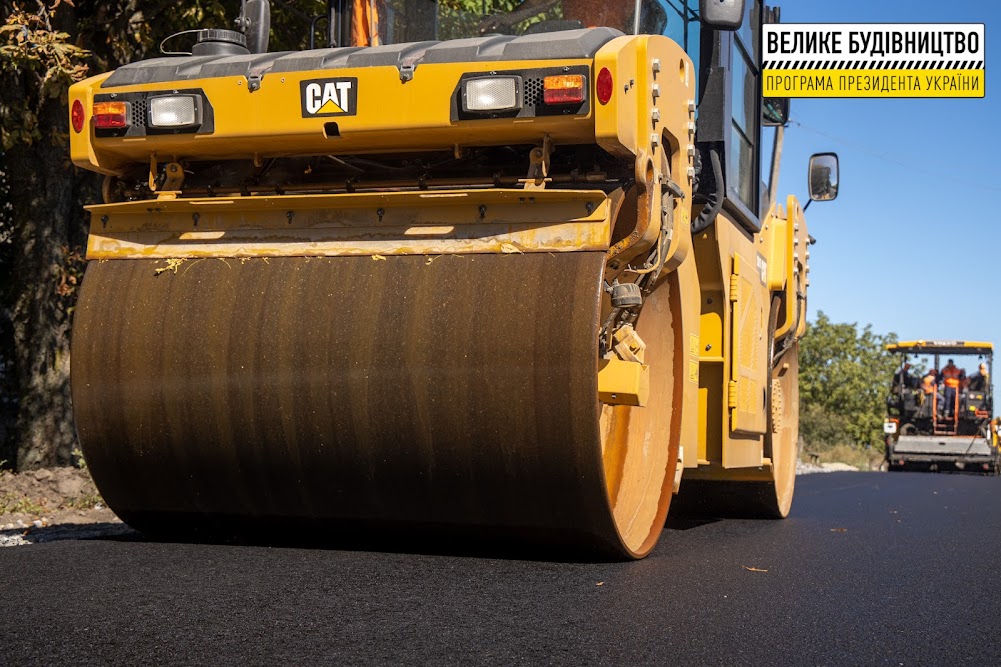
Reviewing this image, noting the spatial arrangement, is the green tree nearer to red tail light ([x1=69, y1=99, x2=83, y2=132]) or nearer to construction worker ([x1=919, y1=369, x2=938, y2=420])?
construction worker ([x1=919, y1=369, x2=938, y2=420])

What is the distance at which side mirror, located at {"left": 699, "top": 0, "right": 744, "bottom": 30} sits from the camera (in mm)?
5008

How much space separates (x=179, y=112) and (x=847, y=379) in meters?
54.1

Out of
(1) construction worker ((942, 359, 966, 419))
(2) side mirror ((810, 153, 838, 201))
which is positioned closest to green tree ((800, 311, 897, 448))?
(1) construction worker ((942, 359, 966, 419))

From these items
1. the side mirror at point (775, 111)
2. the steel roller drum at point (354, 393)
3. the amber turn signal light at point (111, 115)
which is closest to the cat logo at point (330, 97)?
the steel roller drum at point (354, 393)

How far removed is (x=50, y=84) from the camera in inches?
307

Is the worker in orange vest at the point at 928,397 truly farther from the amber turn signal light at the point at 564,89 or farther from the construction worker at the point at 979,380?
the amber turn signal light at the point at 564,89

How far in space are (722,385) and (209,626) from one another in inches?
124

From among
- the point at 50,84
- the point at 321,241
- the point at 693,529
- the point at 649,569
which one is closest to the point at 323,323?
the point at 321,241

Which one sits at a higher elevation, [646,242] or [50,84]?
[50,84]

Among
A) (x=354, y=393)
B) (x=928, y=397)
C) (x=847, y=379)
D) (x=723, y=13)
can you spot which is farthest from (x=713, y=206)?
(x=847, y=379)

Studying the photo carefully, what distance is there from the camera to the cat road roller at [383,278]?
428 cm

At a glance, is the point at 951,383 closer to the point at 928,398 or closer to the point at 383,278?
the point at 928,398

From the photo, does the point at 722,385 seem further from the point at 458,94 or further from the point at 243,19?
the point at 243,19

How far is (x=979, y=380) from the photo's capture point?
86.0 ft
